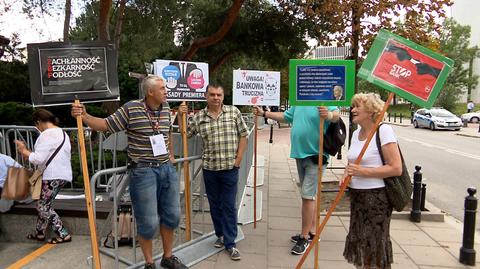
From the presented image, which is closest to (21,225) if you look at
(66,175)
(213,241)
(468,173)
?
(66,175)

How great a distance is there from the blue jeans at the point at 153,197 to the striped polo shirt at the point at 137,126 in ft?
0.42

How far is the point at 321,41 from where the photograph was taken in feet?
28.1

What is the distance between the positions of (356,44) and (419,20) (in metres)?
1.13

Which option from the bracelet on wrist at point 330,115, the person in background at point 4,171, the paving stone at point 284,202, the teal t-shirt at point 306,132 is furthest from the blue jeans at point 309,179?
the person in background at point 4,171

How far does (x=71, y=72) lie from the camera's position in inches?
137

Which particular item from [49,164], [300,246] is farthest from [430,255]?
[49,164]

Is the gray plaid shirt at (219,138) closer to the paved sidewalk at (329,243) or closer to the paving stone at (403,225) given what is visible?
the paved sidewalk at (329,243)

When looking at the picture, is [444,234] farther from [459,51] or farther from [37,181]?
[459,51]

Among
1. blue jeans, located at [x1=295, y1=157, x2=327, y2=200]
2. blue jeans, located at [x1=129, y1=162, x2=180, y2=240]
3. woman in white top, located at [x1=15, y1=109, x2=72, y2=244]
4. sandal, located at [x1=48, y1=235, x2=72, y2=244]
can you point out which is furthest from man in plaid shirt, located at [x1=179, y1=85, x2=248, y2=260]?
sandal, located at [x1=48, y1=235, x2=72, y2=244]

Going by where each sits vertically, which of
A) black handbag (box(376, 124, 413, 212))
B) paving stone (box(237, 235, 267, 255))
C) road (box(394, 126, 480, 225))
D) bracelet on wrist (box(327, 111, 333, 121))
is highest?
bracelet on wrist (box(327, 111, 333, 121))

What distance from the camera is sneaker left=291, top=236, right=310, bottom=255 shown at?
4711 mm

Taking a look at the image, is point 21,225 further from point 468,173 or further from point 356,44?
point 468,173

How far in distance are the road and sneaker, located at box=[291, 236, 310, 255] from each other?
3.34 meters

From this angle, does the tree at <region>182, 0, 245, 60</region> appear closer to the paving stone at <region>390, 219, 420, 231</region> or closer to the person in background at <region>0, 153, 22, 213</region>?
the paving stone at <region>390, 219, 420, 231</region>
